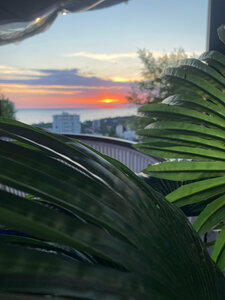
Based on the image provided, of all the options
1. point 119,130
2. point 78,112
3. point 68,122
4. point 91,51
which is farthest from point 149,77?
point 91,51

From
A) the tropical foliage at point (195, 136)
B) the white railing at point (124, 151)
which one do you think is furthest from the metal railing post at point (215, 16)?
the white railing at point (124, 151)

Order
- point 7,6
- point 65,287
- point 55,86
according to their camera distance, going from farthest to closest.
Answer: point 55,86 < point 7,6 < point 65,287

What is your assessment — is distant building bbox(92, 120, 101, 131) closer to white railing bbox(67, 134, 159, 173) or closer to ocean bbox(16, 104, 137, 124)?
ocean bbox(16, 104, 137, 124)

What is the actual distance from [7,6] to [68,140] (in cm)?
273

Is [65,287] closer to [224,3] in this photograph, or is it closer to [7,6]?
[224,3]

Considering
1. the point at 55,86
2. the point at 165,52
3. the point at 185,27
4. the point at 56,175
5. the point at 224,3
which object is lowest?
the point at 56,175

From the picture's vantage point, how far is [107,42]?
27703 millimetres

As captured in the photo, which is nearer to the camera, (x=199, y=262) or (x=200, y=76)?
(x=199, y=262)

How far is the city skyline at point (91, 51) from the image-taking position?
2019 cm

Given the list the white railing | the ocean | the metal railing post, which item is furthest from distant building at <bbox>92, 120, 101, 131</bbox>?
the metal railing post

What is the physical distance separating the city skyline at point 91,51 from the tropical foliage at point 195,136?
19.7m

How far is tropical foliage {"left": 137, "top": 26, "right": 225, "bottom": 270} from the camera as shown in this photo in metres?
0.77

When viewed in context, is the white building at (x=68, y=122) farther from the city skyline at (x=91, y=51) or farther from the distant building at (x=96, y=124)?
the city skyline at (x=91, y=51)

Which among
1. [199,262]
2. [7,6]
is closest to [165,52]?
[7,6]
